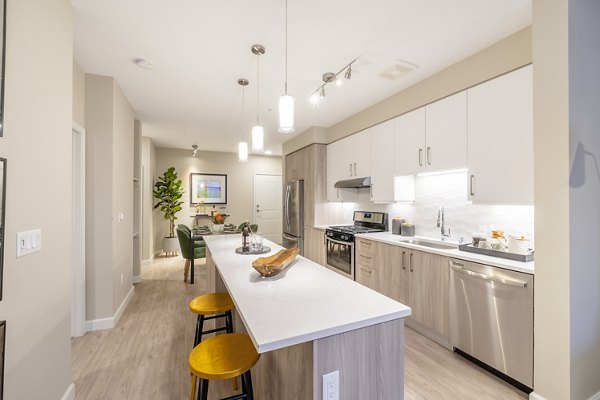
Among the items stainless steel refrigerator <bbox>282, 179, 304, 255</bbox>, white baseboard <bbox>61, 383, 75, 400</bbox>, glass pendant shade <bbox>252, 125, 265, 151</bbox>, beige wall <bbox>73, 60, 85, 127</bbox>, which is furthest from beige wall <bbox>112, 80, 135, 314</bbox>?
stainless steel refrigerator <bbox>282, 179, 304, 255</bbox>

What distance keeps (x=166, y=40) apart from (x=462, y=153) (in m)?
2.77

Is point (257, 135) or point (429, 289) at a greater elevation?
point (257, 135)

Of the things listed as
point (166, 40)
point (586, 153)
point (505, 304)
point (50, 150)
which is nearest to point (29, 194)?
point (50, 150)

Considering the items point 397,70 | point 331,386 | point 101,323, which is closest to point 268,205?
point 101,323

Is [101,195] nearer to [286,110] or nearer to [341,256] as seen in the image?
[286,110]

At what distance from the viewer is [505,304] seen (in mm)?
1901

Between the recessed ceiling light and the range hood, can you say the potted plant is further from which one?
the range hood

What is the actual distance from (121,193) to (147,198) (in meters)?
2.62

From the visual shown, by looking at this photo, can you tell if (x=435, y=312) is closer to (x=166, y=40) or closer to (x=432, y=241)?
(x=432, y=241)

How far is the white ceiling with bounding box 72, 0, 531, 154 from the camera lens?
1.82 metres

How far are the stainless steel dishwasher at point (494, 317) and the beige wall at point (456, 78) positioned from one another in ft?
5.29

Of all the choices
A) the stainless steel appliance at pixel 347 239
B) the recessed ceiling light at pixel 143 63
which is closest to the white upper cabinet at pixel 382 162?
the stainless steel appliance at pixel 347 239

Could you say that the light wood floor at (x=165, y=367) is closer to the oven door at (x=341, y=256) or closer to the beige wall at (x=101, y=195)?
the beige wall at (x=101, y=195)

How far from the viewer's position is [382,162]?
11.4ft
